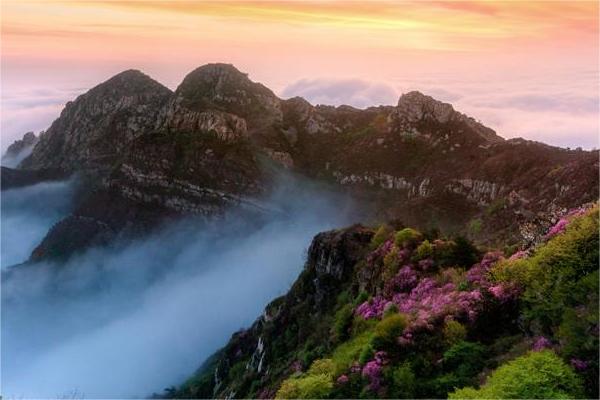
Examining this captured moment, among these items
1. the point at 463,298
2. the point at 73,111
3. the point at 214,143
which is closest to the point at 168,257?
the point at 214,143

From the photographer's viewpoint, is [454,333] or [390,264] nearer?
[454,333]

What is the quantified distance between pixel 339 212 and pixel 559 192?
4115 centimetres

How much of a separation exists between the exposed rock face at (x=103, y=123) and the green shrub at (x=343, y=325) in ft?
338

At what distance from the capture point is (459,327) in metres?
24.4

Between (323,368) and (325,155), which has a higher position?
(323,368)

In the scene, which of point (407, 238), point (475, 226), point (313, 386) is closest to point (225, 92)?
point (475, 226)

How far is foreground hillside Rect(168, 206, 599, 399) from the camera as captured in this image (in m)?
19.8

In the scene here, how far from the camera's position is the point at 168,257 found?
362ft

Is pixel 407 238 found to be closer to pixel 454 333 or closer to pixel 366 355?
pixel 366 355

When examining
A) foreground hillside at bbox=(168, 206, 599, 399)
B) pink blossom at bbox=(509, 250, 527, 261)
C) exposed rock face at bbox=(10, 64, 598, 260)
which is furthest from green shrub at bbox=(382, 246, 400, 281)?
exposed rock face at bbox=(10, 64, 598, 260)

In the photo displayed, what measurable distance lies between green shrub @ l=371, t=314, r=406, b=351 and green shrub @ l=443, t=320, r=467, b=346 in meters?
1.91

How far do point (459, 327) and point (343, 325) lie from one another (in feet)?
31.2

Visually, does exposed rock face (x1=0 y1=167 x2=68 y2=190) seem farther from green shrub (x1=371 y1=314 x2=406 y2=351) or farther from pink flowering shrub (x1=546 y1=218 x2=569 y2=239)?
pink flowering shrub (x1=546 y1=218 x2=569 y2=239)

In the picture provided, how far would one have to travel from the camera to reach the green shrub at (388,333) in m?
25.2
